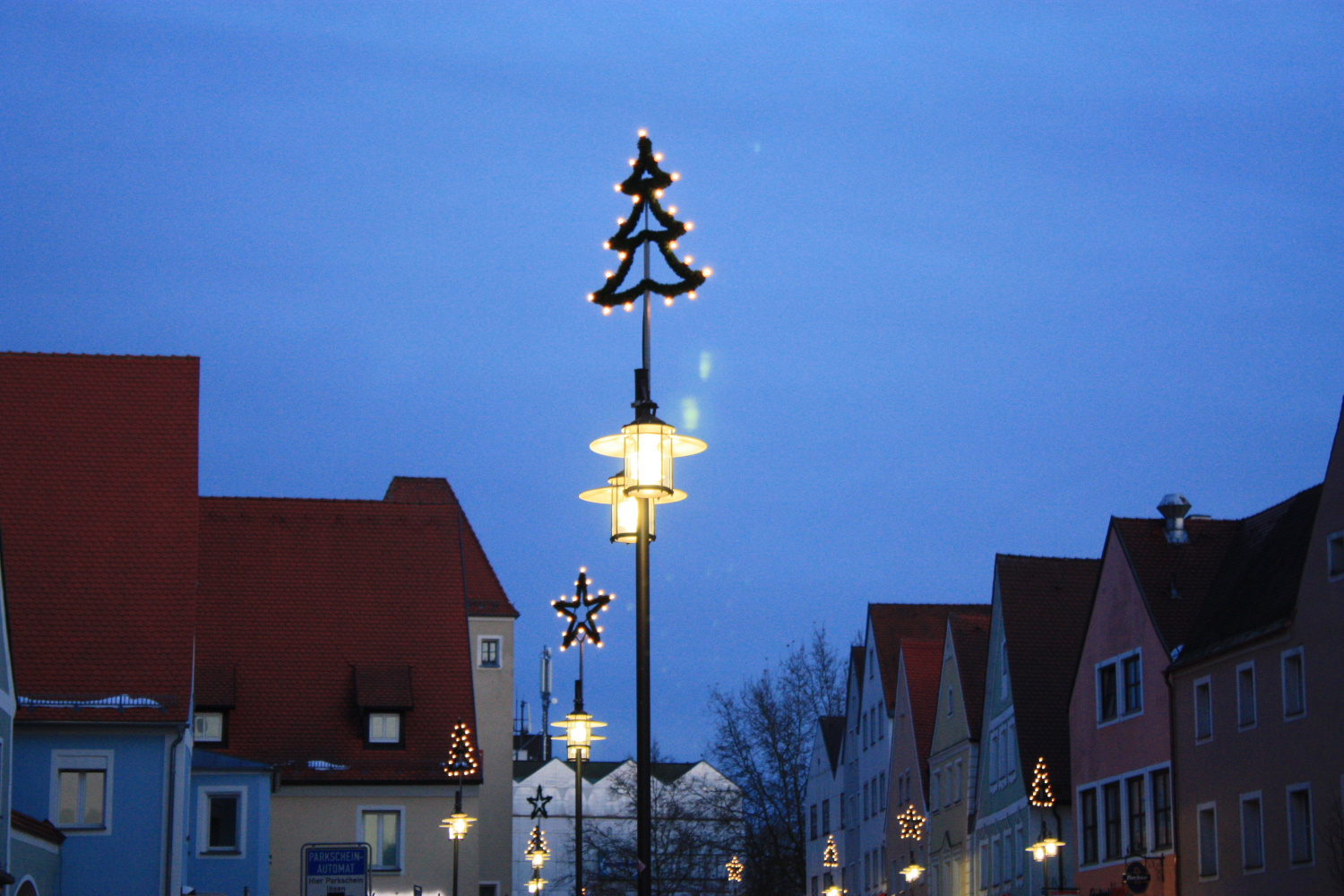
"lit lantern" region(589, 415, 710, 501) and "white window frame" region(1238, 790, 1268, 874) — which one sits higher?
"lit lantern" region(589, 415, 710, 501)

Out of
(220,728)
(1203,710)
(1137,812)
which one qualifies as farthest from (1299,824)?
(220,728)

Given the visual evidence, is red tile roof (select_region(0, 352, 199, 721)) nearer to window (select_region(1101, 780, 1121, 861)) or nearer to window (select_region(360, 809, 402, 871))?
window (select_region(360, 809, 402, 871))

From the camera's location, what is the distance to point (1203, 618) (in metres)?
41.5

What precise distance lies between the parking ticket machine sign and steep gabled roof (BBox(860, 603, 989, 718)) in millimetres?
50394

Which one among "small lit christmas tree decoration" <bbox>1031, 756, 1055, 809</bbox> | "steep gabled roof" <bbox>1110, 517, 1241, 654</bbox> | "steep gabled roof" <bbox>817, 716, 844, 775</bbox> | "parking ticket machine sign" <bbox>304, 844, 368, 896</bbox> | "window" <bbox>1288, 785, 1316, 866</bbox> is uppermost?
"steep gabled roof" <bbox>1110, 517, 1241, 654</bbox>

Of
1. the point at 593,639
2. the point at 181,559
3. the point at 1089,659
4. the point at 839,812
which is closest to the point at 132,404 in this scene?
the point at 181,559

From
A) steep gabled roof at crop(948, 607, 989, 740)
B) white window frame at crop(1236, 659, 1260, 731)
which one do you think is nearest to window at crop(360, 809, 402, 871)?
steep gabled roof at crop(948, 607, 989, 740)

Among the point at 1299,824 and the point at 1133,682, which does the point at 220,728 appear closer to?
the point at 1133,682

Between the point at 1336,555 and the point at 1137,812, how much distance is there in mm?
10892

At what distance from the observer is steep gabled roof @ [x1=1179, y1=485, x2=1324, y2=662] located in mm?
37094

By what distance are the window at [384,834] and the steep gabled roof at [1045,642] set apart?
17272 millimetres

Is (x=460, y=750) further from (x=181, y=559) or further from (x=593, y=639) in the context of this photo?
(x=181, y=559)

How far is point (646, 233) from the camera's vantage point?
15023 millimetres

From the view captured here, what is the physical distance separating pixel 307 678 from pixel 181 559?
12.0 m
